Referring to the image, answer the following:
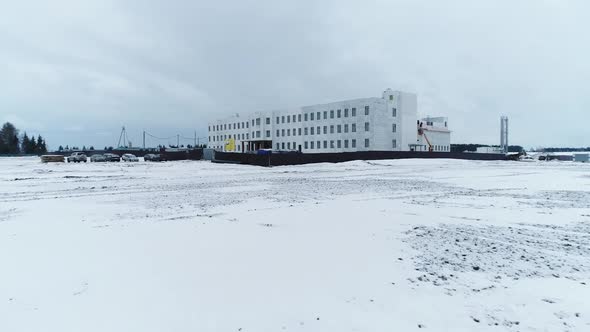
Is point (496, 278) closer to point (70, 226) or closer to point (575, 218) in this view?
point (575, 218)

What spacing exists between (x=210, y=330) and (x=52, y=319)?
2124 mm

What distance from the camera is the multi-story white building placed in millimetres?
69875

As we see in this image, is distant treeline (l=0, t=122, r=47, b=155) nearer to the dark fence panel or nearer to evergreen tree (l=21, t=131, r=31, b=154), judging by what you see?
evergreen tree (l=21, t=131, r=31, b=154)

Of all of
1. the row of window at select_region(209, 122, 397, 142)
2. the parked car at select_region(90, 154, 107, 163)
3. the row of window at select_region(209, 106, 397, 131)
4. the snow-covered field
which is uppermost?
the row of window at select_region(209, 106, 397, 131)

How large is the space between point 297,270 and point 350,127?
67.9m

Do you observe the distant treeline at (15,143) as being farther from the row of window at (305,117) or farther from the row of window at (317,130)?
the row of window at (317,130)

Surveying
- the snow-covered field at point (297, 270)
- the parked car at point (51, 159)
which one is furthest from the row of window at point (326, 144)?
the snow-covered field at point (297, 270)

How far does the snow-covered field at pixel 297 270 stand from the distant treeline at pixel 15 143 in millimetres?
132830

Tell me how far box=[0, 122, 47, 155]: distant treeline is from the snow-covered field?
13283 centimetres

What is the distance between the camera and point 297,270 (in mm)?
6355

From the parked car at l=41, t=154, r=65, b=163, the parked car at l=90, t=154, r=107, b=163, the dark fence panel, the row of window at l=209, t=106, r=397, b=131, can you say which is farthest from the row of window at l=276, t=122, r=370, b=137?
the parked car at l=41, t=154, r=65, b=163

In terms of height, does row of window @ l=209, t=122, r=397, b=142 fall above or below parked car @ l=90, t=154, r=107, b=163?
above

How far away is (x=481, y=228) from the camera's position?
31.4 feet

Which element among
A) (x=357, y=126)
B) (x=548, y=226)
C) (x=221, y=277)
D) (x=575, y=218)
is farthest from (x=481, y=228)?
(x=357, y=126)
